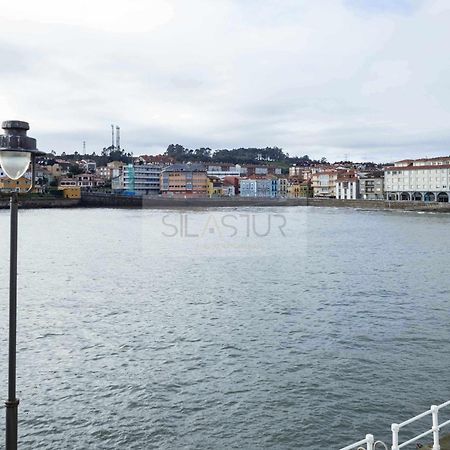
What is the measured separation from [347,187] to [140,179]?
1882 inches

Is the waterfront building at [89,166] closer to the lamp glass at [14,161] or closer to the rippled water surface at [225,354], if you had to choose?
the rippled water surface at [225,354]

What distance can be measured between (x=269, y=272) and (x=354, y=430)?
16.3 metres

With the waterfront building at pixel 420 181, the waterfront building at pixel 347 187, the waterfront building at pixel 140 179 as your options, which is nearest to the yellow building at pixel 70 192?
the waterfront building at pixel 140 179

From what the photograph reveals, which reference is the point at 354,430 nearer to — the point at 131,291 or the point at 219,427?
the point at 219,427

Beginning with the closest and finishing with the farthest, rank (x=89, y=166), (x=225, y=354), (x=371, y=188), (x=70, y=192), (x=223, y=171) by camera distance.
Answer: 1. (x=225, y=354)
2. (x=70, y=192)
3. (x=371, y=188)
4. (x=223, y=171)
5. (x=89, y=166)

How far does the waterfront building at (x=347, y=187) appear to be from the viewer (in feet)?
382

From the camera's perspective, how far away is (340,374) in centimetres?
1073

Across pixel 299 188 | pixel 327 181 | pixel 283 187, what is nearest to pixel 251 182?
pixel 283 187

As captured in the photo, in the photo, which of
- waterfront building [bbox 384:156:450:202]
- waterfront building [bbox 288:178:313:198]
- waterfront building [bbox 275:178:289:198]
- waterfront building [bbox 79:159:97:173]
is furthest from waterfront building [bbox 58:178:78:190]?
waterfront building [bbox 384:156:450:202]

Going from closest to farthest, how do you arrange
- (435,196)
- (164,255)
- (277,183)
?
(164,255) < (435,196) < (277,183)

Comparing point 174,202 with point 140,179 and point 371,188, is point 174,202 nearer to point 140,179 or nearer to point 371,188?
point 140,179

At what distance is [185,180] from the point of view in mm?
125250

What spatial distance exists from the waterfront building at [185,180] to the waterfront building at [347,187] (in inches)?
1194

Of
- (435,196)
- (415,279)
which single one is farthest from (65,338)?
(435,196)
